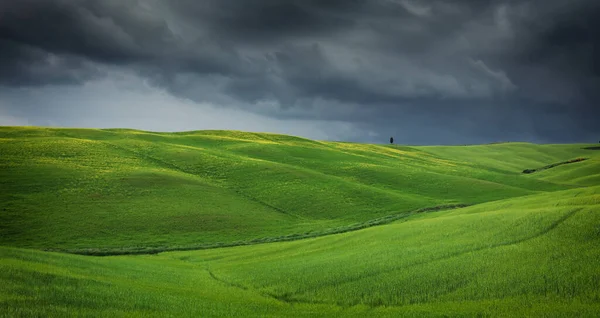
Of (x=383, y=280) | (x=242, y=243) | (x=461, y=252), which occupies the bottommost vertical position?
(x=242, y=243)

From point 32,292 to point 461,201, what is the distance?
61.2 meters

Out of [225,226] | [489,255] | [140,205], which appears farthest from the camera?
[140,205]

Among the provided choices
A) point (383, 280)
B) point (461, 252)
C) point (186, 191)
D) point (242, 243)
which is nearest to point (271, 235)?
point (242, 243)

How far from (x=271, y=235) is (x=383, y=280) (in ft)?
96.9

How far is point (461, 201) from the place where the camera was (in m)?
67.5

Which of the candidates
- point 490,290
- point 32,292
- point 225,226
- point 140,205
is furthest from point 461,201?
point 32,292

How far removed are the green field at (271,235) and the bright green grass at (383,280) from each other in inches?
3.6

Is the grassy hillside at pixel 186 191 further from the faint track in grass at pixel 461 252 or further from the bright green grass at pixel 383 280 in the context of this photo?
the faint track in grass at pixel 461 252

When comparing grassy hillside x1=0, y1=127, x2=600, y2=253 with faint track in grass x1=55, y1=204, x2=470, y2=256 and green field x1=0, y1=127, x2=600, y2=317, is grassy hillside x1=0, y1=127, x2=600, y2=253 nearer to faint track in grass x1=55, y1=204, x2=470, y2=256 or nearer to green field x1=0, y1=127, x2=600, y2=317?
green field x1=0, y1=127, x2=600, y2=317

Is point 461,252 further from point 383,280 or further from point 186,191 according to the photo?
point 186,191

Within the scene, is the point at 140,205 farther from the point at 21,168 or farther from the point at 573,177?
the point at 573,177

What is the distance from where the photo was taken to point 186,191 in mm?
62938

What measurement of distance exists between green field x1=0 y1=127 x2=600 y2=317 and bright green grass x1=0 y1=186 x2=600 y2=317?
93 mm

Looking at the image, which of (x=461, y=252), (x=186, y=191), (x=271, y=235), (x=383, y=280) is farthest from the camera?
(x=186, y=191)
